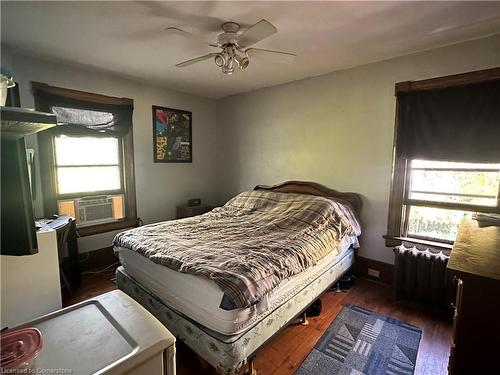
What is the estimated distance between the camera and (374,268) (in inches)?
114

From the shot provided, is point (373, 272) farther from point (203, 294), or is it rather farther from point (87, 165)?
point (87, 165)

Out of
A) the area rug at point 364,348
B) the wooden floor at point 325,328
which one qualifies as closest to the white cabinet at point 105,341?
the wooden floor at point 325,328

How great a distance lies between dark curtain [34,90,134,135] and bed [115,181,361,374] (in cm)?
161

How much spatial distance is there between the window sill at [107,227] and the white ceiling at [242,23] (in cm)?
195

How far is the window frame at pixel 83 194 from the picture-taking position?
2814mm

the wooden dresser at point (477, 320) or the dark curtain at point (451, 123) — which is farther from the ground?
the dark curtain at point (451, 123)

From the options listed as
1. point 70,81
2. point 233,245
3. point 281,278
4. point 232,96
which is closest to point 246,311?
point 281,278

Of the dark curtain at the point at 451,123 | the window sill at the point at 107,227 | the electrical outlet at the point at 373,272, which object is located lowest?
the electrical outlet at the point at 373,272

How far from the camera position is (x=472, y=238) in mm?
1542

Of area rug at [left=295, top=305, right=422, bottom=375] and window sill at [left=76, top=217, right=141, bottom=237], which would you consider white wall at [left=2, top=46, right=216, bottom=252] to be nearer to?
window sill at [left=76, top=217, right=141, bottom=237]

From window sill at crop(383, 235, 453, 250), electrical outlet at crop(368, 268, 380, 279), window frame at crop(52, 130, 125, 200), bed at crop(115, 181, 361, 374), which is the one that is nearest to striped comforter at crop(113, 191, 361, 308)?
bed at crop(115, 181, 361, 374)

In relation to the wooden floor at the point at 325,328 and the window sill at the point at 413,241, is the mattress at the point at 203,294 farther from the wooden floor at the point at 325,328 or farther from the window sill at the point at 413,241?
the window sill at the point at 413,241

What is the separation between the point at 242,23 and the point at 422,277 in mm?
2729

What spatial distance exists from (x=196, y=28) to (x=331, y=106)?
5.97ft
